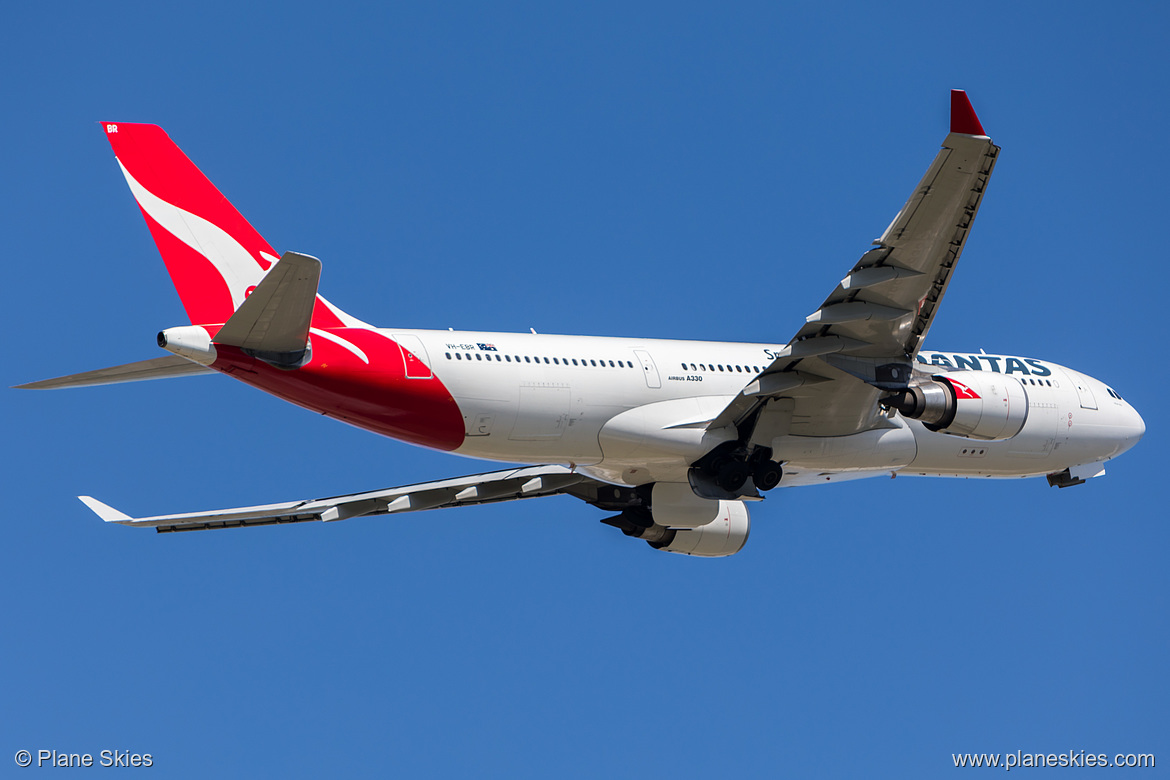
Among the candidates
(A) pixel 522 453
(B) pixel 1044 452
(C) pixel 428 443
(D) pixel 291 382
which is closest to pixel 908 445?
(B) pixel 1044 452

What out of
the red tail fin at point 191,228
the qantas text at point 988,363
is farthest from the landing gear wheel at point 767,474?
the red tail fin at point 191,228

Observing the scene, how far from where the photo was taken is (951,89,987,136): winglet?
16.7 meters

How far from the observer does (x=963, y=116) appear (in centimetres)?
1691

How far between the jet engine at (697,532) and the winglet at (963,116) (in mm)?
9652

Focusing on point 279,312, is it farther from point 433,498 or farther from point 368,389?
point 433,498

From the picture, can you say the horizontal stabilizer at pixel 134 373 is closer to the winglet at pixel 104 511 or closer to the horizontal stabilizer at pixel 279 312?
the horizontal stabilizer at pixel 279 312

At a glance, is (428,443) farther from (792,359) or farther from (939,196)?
(939,196)

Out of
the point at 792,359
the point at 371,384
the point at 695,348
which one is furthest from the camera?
the point at 695,348

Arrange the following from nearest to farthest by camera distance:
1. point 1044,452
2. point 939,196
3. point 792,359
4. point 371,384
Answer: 1. point 939,196
2. point 371,384
3. point 792,359
4. point 1044,452

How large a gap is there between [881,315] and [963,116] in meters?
3.47

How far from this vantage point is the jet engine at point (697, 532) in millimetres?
24766

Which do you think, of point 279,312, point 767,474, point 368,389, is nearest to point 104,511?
point 368,389

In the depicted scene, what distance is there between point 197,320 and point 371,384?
8.57 ft

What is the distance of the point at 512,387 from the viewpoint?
20.0m
